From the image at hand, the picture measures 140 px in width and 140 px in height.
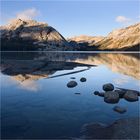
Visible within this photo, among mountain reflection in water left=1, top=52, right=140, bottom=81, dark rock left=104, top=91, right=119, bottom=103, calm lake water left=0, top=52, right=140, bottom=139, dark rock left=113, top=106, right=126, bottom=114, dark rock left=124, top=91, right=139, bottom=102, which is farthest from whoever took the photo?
mountain reflection in water left=1, top=52, right=140, bottom=81

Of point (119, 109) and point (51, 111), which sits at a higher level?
point (119, 109)

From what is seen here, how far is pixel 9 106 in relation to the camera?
27156 millimetres

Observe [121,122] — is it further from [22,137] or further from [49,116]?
[22,137]

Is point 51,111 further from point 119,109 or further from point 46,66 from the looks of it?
point 46,66

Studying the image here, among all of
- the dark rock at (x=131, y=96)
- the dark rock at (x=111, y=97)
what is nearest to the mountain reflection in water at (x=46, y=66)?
the dark rock at (x=131, y=96)

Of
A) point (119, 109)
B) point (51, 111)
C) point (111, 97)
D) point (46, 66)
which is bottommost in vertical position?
point (51, 111)

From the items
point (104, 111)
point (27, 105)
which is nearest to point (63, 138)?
point (104, 111)

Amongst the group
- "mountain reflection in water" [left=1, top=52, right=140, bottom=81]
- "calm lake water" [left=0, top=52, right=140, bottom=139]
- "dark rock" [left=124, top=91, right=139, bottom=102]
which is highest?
"mountain reflection in water" [left=1, top=52, right=140, bottom=81]

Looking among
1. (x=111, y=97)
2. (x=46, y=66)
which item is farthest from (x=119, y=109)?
(x=46, y=66)

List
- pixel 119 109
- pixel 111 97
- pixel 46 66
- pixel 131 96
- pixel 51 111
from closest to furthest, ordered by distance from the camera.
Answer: pixel 51 111, pixel 119 109, pixel 111 97, pixel 131 96, pixel 46 66

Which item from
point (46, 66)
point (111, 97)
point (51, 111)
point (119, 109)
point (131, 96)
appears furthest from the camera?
point (46, 66)

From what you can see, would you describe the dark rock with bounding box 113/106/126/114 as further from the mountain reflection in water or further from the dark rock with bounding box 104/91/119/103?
the mountain reflection in water

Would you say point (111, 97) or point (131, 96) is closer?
point (111, 97)

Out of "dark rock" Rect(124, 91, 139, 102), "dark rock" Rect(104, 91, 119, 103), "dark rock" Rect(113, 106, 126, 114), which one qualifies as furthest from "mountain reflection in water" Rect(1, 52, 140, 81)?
"dark rock" Rect(113, 106, 126, 114)
